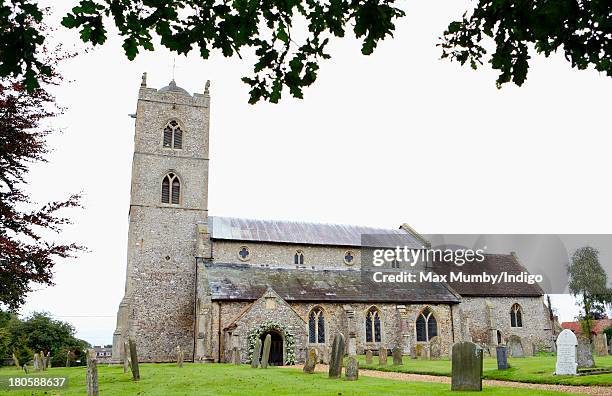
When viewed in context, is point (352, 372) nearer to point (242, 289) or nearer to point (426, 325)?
point (242, 289)

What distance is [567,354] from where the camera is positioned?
15406 mm

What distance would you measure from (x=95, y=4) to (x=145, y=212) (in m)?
28.0

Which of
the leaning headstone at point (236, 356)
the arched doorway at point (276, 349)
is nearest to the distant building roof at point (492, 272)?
the arched doorway at point (276, 349)

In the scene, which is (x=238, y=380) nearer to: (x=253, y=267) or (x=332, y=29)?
(x=332, y=29)

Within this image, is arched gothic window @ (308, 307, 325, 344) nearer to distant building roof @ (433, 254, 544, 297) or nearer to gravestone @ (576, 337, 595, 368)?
distant building roof @ (433, 254, 544, 297)

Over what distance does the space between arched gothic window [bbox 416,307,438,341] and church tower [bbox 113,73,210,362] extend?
13227 millimetres

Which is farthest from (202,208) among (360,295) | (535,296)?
(535,296)

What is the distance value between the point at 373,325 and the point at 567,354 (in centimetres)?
1591

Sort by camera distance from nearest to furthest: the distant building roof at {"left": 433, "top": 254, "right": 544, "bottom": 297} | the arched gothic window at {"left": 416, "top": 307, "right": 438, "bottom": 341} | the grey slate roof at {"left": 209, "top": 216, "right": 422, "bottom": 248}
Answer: the arched gothic window at {"left": 416, "top": 307, "right": 438, "bottom": 341} → the grey slate roof at {"left": 209, "top": 216, "right": 422, "bottom": 248} → the distant building roof at {"left": 433, "top": 254, "right": 544, "bottom": 297}

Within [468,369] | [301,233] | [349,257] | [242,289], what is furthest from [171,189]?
[468,369]

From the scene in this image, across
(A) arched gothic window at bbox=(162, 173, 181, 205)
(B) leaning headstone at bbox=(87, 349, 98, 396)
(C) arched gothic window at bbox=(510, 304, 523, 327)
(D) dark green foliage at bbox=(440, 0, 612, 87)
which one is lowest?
(B) leaning headstone at bbox=(87, 349, 98, 396)

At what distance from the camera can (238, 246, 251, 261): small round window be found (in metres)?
31.6

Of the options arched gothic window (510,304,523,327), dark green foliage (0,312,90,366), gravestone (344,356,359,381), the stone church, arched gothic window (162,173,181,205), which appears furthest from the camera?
dark green foliage (0,312,90,366)

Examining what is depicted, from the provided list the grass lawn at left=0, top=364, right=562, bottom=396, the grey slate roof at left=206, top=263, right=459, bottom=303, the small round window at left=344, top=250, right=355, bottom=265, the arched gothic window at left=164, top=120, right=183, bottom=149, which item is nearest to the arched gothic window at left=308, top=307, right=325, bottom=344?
the grey slate roof at left=206, top=263, right=459, bottom=303
